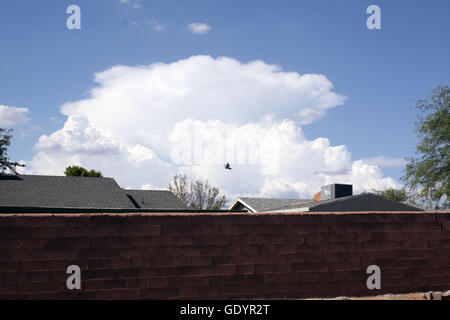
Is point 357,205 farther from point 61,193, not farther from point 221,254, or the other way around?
point 221,254

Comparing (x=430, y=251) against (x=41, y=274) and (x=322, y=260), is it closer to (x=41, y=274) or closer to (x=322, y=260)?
(x=322, y=260)

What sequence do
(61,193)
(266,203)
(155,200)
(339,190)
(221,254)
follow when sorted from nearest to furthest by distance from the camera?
(221,254)
(61,193)
(339,190)
(155,200)
(266,203)

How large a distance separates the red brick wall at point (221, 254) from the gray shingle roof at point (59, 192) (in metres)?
18.9

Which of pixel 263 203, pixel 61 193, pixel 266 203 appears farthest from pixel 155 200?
pixel 266 203

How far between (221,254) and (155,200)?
24.7m

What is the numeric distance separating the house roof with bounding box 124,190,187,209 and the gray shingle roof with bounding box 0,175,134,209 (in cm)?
282

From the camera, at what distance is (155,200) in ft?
108

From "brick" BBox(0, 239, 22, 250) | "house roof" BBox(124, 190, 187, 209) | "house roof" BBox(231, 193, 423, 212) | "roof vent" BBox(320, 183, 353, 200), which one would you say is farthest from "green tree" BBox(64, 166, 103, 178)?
"brick" BBox(0, 239, 22, 250)

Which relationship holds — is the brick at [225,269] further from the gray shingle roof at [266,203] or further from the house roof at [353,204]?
the gray shingle roof at [266,203]

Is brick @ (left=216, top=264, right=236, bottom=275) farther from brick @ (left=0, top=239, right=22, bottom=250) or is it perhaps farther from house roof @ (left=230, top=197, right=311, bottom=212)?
house roof @ (left=230, top=197, right=311, bottom=212)

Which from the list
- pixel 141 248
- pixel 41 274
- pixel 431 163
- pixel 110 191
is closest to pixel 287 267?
pixel 141 248

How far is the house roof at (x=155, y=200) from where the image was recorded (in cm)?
3197
